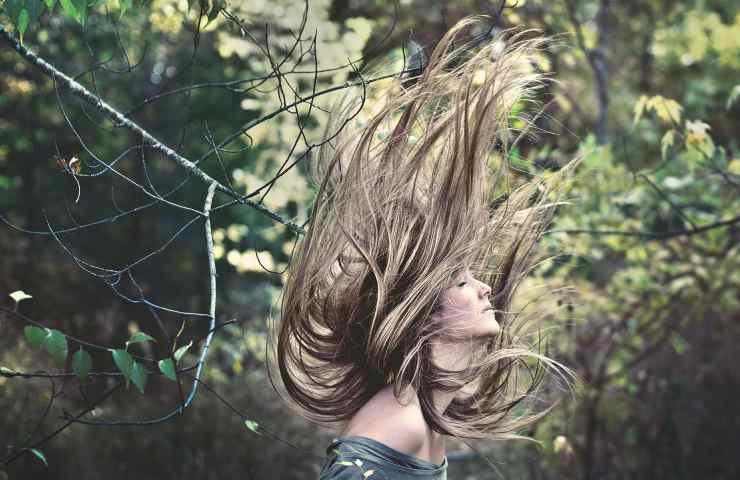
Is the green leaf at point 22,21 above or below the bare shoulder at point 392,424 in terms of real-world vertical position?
above

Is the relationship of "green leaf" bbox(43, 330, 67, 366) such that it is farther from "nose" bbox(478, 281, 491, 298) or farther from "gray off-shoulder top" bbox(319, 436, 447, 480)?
"nose" bbox(478, 281, 491, 298)

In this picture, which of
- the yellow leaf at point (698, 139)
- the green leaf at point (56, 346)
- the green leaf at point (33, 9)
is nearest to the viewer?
the green leaf at point (56, 346)

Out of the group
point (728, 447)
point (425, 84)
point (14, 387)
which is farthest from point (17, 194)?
point (425, 84)

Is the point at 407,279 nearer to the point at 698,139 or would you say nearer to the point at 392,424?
the point at 392,424

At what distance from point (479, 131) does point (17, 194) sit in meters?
8.72

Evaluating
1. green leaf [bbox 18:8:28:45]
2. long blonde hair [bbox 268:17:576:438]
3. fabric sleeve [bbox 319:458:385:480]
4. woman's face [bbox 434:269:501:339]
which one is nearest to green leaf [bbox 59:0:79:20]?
green leaf [bbox 18:8:28:45]

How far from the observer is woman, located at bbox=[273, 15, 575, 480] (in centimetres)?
184

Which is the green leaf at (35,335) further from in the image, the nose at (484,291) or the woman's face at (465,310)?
the nose at (484,291)

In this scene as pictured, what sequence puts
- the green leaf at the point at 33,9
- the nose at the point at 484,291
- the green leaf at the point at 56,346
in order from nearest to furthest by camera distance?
1. the green leaf at the point at 56,346
2. the green leaf at the point at 33,9
3. the nose at the point at 484,291

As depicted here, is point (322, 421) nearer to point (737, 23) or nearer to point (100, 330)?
point (100, 330)

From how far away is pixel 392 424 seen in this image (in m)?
1.73

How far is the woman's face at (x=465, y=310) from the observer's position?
1.86 meters

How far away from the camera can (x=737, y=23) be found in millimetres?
10086

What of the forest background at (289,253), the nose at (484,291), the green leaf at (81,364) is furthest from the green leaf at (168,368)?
the nose at (484,291)
